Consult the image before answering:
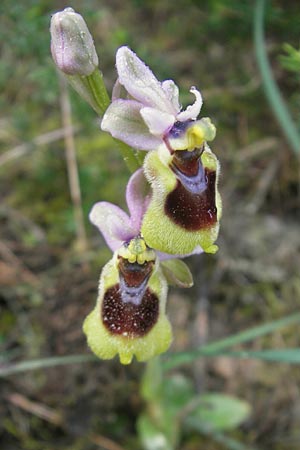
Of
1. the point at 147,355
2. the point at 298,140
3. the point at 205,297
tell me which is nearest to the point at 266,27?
the point at 298,140

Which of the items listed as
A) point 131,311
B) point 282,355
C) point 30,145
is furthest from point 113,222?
point 30,145

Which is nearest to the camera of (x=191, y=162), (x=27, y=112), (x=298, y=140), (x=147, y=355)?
(x=191, y=162)

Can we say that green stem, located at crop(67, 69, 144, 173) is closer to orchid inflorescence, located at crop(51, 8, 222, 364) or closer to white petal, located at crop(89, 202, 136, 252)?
orchid inflorescence, located at crop(51, 8, 222, 364)

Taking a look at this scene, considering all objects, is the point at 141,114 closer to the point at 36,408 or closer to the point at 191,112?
the point at 191,112

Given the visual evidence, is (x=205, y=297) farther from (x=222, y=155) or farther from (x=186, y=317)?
(x=222, y=155)

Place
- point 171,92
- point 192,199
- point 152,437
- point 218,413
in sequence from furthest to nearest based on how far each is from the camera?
point 218,413 < point 152,437 < point 171,92 < point 192,199

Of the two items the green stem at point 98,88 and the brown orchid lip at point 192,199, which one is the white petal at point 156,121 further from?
the green stem at point 98,88

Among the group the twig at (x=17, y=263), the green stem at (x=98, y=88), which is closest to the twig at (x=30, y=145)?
the twig at (x=17, y=263)
